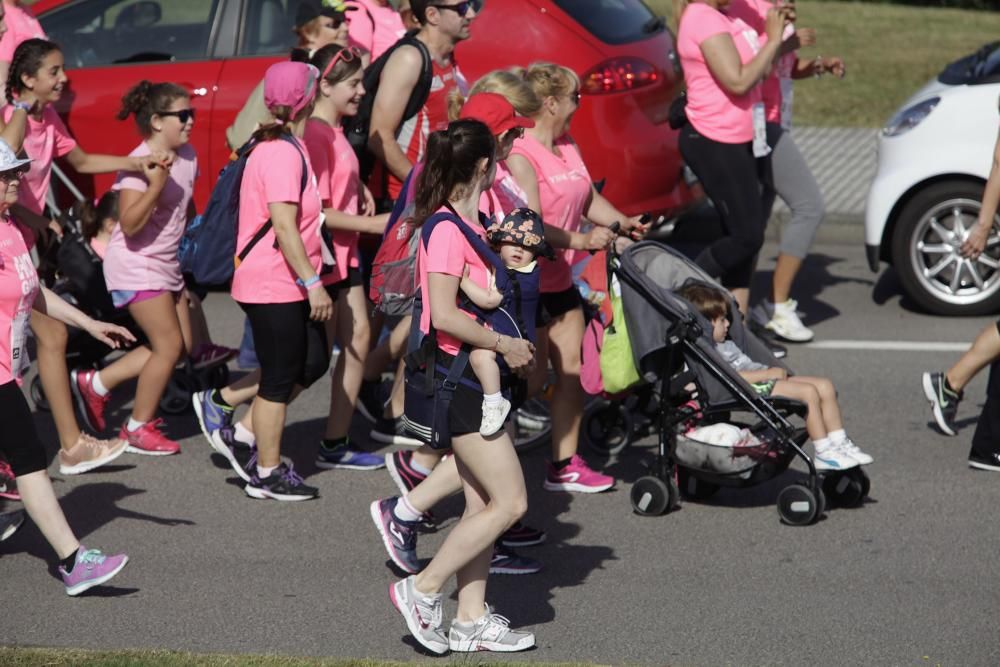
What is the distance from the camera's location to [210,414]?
6574mm

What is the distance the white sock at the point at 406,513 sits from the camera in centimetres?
530

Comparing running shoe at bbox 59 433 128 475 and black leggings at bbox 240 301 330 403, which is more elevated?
black leggings at bbox 240 301 330 403

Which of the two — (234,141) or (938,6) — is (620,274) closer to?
(234,141)

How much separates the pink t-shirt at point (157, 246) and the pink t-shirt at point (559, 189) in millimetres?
1727

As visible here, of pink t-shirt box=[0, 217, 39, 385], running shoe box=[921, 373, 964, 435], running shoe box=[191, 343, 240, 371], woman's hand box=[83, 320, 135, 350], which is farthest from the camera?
running shoe box=[191, 343, 240, 371]

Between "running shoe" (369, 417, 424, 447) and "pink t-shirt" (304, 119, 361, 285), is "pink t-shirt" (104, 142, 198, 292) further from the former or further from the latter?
"running shoe" (369, 417, 424, 447)

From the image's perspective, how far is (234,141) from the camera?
21.5 feet

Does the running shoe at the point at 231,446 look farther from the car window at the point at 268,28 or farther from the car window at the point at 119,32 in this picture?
the car window at the point at 119,32

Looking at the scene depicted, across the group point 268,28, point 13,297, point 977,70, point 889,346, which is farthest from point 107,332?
point 977,70

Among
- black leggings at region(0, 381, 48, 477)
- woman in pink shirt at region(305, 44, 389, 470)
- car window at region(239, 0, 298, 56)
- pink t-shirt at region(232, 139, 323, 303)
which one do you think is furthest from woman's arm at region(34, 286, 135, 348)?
car window at region(239, 0, 298, 56)

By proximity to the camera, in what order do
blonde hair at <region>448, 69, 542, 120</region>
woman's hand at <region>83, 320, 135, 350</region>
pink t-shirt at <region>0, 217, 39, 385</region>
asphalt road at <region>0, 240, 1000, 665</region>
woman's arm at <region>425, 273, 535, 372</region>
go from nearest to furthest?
woman's arm at <region>425, 273, 535, 372</region> < asphalt road at <region>0, 240, 1000, 665</region> < pink t-shirt at <region>0, 217, 39, 385</region> < woman's hand at <region>83, 320, 135, 350</region> < blonde hair at <region>448, 69, 542, 120</region>

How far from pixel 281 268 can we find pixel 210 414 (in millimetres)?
864

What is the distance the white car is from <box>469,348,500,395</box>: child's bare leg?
5164 millimetres

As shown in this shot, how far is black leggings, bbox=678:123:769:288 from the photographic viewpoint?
8.14 meters
